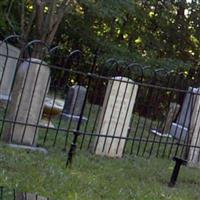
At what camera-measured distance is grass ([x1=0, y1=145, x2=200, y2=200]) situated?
18.3ft

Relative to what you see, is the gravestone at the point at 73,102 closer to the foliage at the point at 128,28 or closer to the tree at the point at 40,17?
the tree at the point at 40,17

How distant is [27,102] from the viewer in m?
7.55

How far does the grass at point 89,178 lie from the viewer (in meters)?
5.57

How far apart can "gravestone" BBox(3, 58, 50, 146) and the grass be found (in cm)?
41

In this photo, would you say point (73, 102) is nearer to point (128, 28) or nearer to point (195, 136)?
point (195, 136)

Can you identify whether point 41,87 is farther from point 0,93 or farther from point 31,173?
point 0,93

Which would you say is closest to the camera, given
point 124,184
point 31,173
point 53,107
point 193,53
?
point 31,173

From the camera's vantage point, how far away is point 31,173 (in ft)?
19.7

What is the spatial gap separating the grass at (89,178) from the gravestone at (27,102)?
1.34ft

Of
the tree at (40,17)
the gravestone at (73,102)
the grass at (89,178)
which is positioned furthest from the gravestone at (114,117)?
the tree at (40,17)

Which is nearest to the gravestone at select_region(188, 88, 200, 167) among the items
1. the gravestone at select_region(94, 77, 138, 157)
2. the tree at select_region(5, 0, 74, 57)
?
the gravestone at select_region(94, 77, 138, 157)

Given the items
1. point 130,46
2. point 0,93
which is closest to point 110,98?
point 0,93

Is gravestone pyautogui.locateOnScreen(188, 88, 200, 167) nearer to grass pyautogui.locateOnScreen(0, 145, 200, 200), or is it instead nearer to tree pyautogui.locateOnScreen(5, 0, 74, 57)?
grass pyautogui.locateOnScreen(0, 145, 200, 200)

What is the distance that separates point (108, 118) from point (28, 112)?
4.44ft
